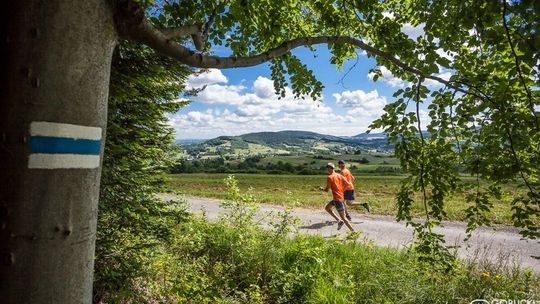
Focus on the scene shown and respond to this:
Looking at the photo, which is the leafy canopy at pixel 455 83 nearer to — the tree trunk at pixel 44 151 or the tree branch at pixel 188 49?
the tree branch at pixel 188 49

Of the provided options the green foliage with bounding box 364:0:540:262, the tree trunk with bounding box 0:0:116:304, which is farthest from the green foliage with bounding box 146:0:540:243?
the tree trunk with bounding box 0:0:116:304

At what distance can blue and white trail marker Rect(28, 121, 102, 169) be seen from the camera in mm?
1195

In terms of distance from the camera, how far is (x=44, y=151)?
3.96 feet

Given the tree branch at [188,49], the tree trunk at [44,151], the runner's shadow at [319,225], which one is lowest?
the runner's shadow at [319,225]

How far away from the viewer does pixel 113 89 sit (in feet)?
17.1

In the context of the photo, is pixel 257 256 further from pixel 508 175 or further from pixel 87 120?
pixel 87 120

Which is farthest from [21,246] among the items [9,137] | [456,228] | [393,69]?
[456,228]

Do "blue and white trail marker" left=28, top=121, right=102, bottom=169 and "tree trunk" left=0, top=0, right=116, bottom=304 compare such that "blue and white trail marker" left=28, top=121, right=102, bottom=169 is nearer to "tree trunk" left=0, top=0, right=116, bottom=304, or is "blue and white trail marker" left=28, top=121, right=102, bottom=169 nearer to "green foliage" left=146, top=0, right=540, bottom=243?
"tree trunk" left=0, top=0, right=116, bottom=304

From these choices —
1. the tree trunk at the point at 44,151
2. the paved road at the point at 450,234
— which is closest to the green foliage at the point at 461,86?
the tree trunk at the point at 44,151

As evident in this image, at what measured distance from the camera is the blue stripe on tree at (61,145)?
1.20 meters

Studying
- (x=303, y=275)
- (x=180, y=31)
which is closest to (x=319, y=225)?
(x=303, y=275)

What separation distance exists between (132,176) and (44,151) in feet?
16.9

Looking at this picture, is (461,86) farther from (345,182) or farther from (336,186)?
(345,182)

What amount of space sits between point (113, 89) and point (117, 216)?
185 centimetres
